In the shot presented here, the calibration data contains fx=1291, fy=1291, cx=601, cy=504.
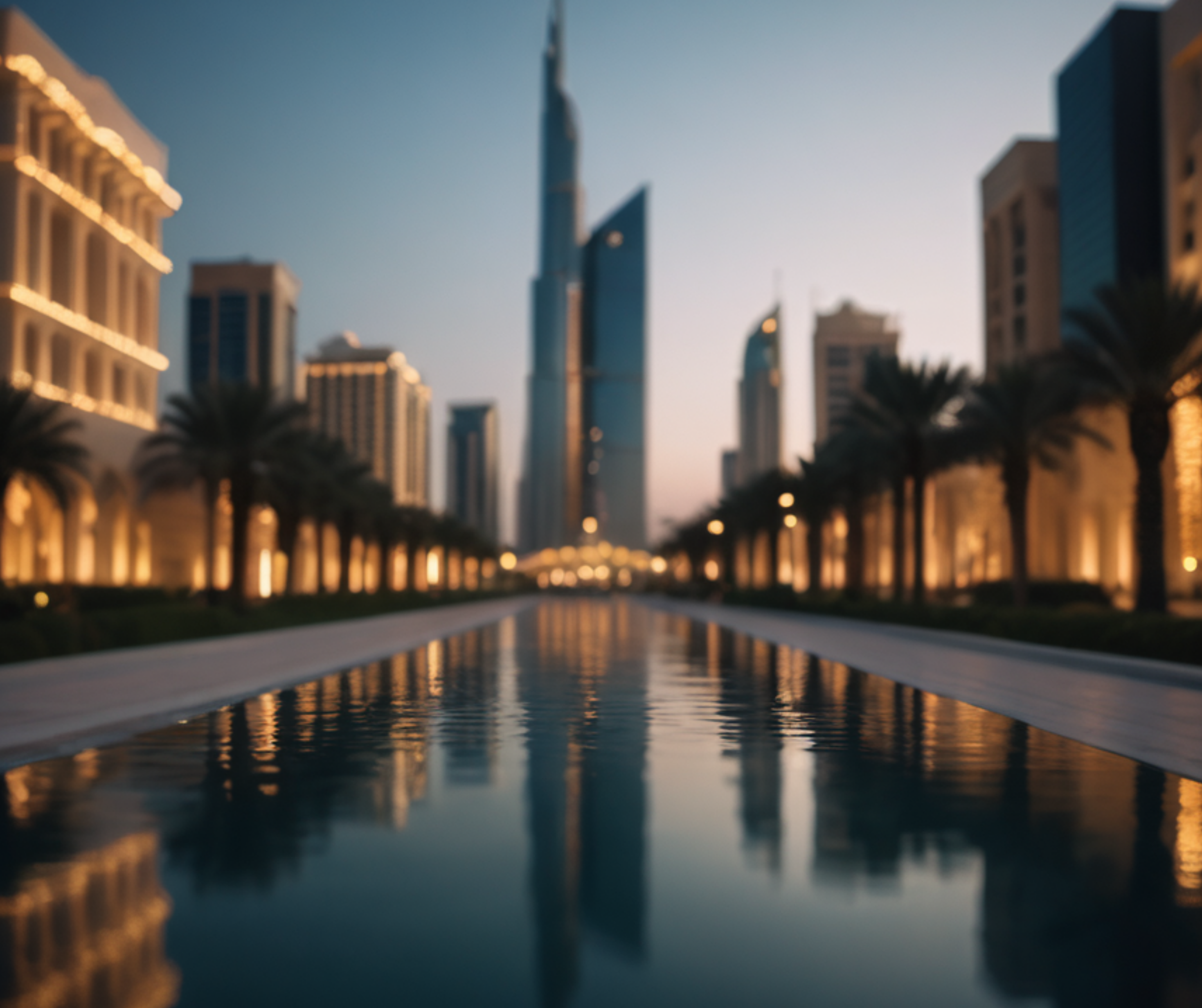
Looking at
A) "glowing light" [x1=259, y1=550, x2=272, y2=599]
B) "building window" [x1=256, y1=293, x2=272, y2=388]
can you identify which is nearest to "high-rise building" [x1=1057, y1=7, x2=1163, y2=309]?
"glowing light" [x1=259, y1=550, x2=272, y2=599]

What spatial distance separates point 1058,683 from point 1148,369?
13124 millimetres

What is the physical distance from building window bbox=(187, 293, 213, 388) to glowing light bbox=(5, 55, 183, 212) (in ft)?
361

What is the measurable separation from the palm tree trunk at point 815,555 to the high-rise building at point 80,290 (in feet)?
108

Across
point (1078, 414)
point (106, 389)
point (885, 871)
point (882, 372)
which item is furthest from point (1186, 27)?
point (885, 871)

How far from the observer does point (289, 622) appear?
40094 millimetres

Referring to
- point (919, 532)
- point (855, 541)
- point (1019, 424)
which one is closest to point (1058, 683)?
point (1019, 424)

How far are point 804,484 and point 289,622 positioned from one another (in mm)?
28141

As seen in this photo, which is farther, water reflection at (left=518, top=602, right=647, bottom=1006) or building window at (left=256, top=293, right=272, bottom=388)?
building window at (left=256, top=293, right=272, bottom=388)

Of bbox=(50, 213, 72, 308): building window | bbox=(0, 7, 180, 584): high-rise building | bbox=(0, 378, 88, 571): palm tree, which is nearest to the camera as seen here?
bbox=(0, 378, 88, 571): palm tree

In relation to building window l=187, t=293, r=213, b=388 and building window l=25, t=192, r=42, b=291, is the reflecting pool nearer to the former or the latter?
building window l=25, t=192, r=42, b=291

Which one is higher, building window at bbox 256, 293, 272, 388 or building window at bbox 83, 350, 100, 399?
building window at bbox 256, 293, 272, 388

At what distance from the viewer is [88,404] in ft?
210

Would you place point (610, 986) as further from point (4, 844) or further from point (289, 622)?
point (289, 622)

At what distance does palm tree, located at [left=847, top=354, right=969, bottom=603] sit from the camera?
4169 centimetres
